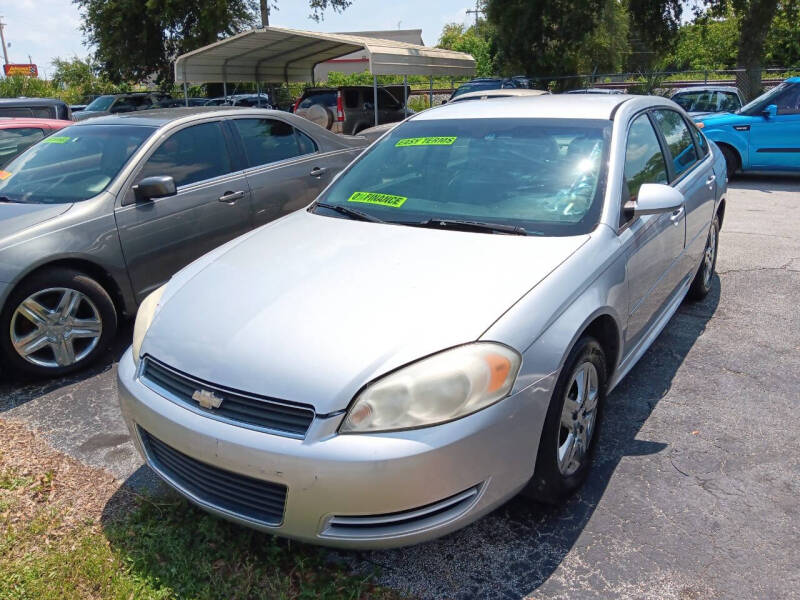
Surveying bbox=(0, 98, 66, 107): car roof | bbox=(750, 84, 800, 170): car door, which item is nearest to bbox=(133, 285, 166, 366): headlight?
bbox=(0, 98, 66, 107): car roof

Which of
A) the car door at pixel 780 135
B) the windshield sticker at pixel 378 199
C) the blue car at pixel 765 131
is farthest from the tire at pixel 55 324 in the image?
the car door at pixel 780 135

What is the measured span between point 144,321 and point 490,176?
1.78 metres

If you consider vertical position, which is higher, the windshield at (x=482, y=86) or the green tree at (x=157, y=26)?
the green tree at (x=157, y=26)

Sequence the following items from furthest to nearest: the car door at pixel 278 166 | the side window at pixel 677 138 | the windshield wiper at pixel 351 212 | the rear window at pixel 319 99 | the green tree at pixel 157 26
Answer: the green tree at pixel 157 26, the rear window at pixel 319 99, the car door at pixel 278 166, the side window at pixel 677 138, the windshield wiper at pixel 351 212

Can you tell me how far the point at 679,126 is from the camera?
14.4ft

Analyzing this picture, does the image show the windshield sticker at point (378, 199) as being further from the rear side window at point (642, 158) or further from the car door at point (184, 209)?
the car door at point (184, 209)

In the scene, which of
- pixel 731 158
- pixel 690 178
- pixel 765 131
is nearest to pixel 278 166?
pixel 690 178

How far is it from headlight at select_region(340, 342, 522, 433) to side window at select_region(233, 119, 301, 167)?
12.3ft

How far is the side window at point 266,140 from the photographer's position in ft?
17.7

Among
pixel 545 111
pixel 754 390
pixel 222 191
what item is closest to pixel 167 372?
pixel 545 111

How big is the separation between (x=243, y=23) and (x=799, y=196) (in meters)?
22.8

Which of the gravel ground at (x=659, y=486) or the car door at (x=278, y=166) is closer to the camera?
the gravel ground at (x=659, y=486)

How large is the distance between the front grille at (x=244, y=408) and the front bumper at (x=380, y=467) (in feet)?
0.10

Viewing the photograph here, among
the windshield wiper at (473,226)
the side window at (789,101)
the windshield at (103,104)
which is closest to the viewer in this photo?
the windshield wiper at (473,226)
